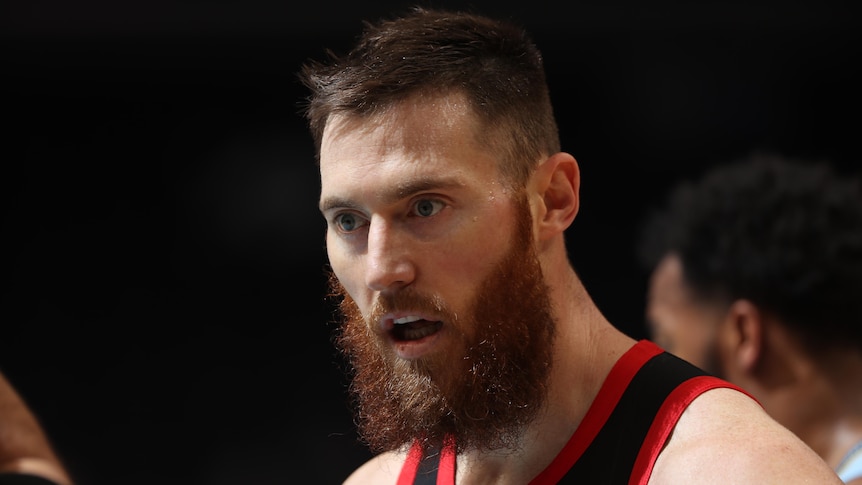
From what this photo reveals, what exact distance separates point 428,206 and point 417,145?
0.09m

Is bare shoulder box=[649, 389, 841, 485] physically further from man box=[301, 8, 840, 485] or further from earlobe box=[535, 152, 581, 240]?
earlobe box=[535, 152, 581, 240]

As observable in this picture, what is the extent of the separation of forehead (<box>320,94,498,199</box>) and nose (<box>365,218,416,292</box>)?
8cm

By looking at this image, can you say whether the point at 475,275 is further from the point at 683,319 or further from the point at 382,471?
the point at 683,319

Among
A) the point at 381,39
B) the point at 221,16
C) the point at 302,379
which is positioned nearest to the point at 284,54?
the point at 221,16

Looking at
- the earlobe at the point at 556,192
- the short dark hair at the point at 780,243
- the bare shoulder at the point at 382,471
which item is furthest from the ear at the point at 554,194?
the short dark hair at the point at 780,243

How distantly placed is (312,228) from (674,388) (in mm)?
3080

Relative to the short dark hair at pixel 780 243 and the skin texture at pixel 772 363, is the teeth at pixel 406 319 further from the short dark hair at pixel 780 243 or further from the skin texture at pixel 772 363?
the short dark hair at pixel 780 243

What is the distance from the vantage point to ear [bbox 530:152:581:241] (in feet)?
5.69

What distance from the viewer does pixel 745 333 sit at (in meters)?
2.74

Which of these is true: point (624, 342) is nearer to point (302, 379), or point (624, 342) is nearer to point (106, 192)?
point (302, 379)

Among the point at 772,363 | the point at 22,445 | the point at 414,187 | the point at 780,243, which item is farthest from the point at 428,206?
the point at 780,243

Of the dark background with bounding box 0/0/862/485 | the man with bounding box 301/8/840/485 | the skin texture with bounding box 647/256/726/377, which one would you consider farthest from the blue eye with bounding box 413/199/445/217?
the dark background with bounding box 0/0/862/485

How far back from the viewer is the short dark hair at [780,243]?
2689 mm

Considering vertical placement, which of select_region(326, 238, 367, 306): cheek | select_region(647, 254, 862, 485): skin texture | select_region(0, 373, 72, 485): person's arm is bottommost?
select_region(647, 254, 862, 485): skin texture
